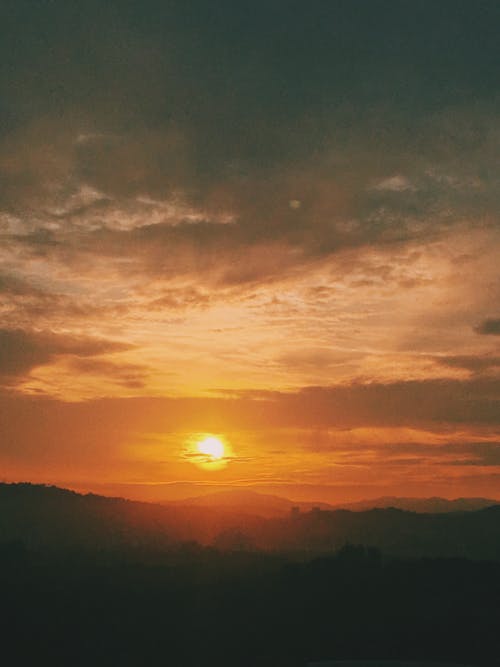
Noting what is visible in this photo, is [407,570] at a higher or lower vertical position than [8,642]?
higher

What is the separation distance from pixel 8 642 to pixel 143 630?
32.3 ft

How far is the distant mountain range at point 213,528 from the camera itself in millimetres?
135875

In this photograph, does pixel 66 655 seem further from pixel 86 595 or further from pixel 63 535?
pixel 63 535

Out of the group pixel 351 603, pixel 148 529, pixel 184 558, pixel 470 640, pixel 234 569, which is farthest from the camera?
pixel 148 529

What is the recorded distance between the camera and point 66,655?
5116 centimetres

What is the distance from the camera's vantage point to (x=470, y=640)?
55875 mm

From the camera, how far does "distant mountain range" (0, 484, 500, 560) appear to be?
13588cm

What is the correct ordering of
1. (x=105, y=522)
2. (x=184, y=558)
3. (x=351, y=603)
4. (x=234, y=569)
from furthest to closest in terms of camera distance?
(x=105, y=522)
(x=184, y=558)
(x=234, y=569)
(x=351, y=603)

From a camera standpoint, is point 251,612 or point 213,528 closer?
point 251,612

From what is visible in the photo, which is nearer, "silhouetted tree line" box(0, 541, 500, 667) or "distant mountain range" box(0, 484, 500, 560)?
"silhouetted tree line" box(0, 541, 500, 667)

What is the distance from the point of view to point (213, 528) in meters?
148

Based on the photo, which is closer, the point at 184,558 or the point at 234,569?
the point at 234,569

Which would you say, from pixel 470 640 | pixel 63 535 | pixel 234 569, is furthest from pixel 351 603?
pixel 63 535

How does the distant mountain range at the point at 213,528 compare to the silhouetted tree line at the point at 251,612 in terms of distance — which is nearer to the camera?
the silhouetted tree line at the point at 251,612
